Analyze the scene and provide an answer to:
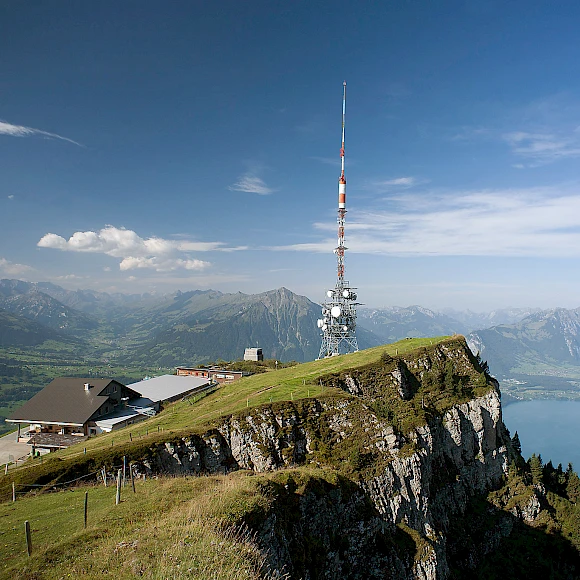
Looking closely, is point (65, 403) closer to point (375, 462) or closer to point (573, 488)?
point (375, 462)

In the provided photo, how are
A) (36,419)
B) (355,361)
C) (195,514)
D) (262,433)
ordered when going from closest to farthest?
(195,514), (262,433), (36,419), (355,361)

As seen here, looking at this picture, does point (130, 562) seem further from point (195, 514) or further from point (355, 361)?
point (355, 361)

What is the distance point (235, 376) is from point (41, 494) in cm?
5419

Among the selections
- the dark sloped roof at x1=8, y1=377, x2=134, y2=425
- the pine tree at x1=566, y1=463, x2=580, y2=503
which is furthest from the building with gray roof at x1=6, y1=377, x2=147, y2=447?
the pine tree at x1=566, y1=463, x2=580, y2=503

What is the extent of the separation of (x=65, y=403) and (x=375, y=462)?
46099 millimetres

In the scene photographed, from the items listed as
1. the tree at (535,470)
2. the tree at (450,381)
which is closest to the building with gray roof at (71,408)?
the tree at (450,381)

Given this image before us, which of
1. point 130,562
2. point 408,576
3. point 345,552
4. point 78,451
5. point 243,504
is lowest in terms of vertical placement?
point 408,576

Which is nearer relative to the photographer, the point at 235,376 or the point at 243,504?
the point at 243,504

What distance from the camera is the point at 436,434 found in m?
49.3

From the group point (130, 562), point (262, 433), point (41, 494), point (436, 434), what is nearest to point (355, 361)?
point (436, 434)

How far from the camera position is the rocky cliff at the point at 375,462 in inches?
1067

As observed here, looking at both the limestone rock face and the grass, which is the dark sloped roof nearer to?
the limestone rock face

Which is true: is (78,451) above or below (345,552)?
above

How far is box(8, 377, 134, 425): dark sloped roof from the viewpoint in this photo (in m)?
53.0
